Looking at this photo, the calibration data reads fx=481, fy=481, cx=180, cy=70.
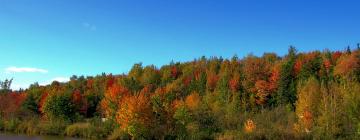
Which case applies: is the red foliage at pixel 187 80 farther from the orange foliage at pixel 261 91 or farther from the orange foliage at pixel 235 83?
the orange foliage at pixel 261 91

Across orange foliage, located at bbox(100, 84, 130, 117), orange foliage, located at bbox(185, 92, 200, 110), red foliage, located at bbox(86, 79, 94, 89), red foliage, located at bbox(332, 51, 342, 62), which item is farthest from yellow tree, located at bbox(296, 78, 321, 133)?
red foliage, located at bbox(86, 79, 94, 89)

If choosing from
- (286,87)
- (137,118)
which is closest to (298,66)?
(286,87)

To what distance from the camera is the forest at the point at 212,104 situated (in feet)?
196

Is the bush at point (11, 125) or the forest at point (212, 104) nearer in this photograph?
the forest at point (212, 104)

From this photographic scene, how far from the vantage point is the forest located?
59.9 m

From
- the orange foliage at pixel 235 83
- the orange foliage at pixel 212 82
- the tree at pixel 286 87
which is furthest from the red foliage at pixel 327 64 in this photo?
the orange foliage at pixel 212 82

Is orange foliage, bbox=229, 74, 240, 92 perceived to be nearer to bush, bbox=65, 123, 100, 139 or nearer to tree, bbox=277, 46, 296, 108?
tree, bbox=277, 46, 296, 108

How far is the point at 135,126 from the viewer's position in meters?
62.1

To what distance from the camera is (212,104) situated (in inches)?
3922

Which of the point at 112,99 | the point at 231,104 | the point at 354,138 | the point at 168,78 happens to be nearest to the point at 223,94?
the point at 231,104

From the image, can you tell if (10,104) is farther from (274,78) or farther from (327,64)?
(327,64)

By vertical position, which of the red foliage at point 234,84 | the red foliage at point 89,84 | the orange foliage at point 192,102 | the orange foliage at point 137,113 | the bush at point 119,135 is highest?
the red foliage at point 89,84

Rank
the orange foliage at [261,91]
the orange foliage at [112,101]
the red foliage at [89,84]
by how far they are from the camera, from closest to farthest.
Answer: the orange foliage at [112,101] < the orange foliage at [261,91] < the red foliage at [89,84]

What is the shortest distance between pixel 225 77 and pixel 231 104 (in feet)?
58.8
